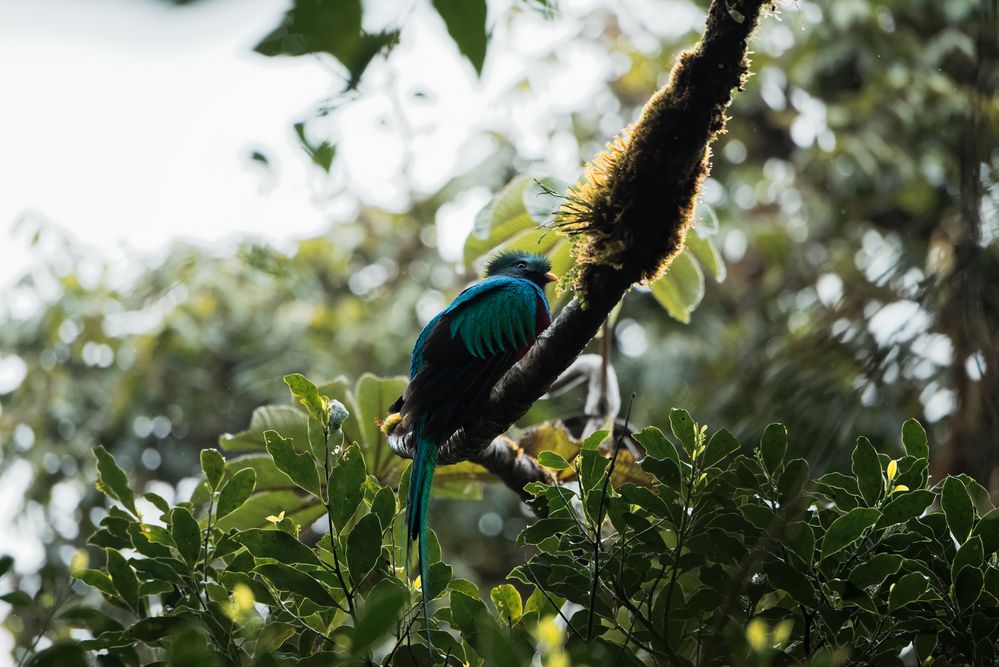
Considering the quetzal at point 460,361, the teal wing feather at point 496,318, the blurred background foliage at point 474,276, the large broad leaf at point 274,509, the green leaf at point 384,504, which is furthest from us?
the blurred background foliage at point 474,276

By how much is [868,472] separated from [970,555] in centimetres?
24

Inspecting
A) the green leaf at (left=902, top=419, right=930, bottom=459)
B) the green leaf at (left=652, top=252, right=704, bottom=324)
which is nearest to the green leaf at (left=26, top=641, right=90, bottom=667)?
the green leaf at (left=902, top=419, right=930, bottom=459)

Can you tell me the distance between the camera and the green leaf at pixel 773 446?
1834 mm

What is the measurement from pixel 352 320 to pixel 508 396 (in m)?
5.68

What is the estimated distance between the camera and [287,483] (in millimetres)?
2832

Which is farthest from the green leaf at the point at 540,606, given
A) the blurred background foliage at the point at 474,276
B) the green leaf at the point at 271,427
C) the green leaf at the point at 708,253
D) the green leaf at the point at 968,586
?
the blurred background foliage at the point at 474,276

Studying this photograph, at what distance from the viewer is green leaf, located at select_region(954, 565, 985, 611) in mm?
1690

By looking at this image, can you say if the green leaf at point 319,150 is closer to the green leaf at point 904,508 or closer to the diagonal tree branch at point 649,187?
the diagonal tree branch at point 649,187

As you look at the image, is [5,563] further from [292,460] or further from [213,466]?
[292,460]

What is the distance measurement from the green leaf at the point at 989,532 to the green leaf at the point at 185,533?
1.60m

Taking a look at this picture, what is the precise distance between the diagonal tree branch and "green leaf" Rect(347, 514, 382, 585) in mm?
499

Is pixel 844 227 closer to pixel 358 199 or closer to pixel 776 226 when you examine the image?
pixel 776 226

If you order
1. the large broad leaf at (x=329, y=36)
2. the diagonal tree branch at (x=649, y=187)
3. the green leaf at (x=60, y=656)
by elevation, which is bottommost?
the green leaf at (x=60, y=656)

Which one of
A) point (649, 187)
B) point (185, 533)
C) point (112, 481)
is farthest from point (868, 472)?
point (112, 481)
